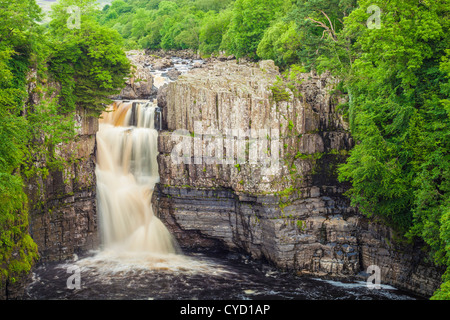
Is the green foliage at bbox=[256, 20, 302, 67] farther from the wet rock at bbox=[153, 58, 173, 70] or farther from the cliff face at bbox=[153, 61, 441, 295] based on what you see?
the wet rock at bbox=[153, 58, 173, 70]

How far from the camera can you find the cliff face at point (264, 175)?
109ft

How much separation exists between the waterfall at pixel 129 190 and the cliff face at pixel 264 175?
1.13m

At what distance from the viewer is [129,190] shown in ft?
121

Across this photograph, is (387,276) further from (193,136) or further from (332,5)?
(332,5)

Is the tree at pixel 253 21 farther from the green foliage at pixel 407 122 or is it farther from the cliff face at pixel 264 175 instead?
the green foliage at pixel 407 122

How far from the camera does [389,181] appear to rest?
27750 mm

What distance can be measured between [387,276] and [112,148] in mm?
20943

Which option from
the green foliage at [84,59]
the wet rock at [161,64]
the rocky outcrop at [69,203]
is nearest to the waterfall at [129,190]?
the rocky outcrop at [69,203]

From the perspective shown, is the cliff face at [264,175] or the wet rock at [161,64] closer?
the cliff face at [264,175]

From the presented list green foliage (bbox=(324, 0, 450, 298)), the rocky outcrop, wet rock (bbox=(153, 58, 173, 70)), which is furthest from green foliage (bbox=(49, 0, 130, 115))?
wet rock (bbox=(153, 58, 173, 70))

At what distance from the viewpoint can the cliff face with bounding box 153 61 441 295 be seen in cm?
3316

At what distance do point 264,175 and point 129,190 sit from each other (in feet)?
33.8

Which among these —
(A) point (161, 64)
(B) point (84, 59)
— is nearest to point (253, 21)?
(A) point (161, 64)

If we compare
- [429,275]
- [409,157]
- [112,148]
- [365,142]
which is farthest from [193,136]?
[429,275]
